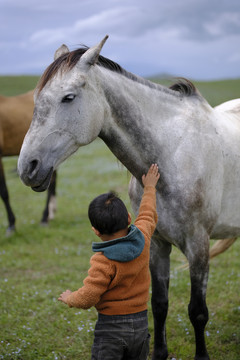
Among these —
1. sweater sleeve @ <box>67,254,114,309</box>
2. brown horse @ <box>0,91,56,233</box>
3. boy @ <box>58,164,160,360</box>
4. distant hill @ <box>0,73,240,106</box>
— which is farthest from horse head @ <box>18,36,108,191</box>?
distant hill @ <box>0,73,240,106</box>

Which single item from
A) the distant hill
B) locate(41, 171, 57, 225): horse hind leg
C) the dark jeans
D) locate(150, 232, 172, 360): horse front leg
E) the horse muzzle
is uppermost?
the horse muzzle

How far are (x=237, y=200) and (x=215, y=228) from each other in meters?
0.33

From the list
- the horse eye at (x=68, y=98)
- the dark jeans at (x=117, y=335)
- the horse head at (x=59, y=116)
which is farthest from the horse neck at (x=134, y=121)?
the dark jeans at (x=117, y=335)

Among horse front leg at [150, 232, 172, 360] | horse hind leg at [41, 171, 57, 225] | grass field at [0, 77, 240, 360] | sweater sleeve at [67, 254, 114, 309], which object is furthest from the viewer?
horse hind leg at [41, 171, 57, 225]

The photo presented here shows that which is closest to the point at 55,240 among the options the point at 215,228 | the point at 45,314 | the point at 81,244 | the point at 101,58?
the point at 81,244

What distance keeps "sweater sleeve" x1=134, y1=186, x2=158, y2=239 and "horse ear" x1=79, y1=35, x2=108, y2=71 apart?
0.98 metres

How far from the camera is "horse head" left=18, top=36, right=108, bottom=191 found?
2646 mm

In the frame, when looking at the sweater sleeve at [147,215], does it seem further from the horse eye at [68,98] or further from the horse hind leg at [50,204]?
the horse hind leg at [50,204]

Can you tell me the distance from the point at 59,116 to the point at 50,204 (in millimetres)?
6848

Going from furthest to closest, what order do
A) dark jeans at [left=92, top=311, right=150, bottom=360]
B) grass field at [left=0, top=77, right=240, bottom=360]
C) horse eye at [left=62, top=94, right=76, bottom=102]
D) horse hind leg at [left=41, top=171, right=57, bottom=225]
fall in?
horse hind leg at [left=41, top=171, right=57, bottom=225] < grass field at [left=0, top=77, right=240, bottom=360] < horse eye at [left=62, top=94, right=76, bottom=102] < dark jeans at [left=92, top=311, right=150, bottom=360]

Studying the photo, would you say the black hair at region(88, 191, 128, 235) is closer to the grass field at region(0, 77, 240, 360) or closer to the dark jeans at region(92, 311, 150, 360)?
the dark jeans at region(92, 311, 150, 360)

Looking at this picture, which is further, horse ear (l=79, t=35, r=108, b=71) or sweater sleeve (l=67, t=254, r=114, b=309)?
horse ear (l=79, t=35, r=108, b=71)

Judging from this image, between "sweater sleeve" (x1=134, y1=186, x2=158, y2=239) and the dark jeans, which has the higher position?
"sweater sleeve" (x1=134, y1=186, x2=158, y2=239)

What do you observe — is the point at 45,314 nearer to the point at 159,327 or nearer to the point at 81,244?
the point at 159,327
